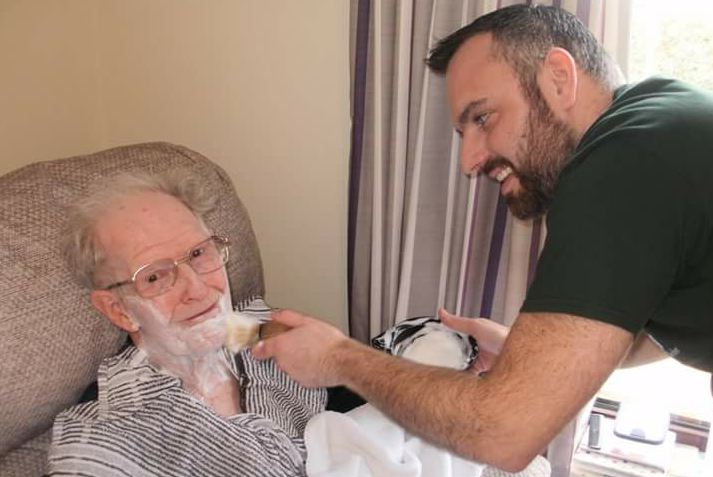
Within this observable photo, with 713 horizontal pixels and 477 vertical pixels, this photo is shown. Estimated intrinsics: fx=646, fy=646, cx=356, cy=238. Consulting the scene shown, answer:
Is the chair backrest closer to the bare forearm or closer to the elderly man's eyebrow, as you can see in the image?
the elderly man's eyebrow

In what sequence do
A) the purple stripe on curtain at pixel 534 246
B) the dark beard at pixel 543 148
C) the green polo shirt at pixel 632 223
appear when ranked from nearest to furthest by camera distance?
1. the green polo shirt at pixel 632 223
2. the dark beard at pixel 543 148
3. the purple stripe on curtain at pixel 534 246

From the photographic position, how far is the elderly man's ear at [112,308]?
141 centimetres

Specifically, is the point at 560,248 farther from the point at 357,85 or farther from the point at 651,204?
the point at 357,85

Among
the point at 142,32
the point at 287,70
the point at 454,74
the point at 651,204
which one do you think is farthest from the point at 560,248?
the point at 142,32

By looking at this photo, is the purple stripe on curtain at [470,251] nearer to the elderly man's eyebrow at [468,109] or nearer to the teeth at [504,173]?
the teeth at [504,173]

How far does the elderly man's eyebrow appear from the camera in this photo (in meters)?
1.28

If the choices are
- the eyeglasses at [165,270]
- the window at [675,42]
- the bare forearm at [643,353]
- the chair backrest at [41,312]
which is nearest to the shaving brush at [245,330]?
the eyeglasses at [165,270]

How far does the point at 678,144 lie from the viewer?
0.95 m

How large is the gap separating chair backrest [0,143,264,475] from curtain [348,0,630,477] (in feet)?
2.45

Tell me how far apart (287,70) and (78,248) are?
3.40 feet

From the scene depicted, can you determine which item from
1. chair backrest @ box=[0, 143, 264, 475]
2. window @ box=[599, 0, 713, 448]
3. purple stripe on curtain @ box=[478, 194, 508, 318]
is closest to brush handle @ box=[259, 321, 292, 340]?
chair backrest @ box=[0, 143, 264, 475]

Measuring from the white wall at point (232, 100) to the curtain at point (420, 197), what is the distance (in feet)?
0.63

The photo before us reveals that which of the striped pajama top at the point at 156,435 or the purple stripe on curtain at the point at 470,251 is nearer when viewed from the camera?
the striped pajama top at the point at 156,435

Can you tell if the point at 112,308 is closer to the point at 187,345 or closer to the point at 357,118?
the point at 187,345
